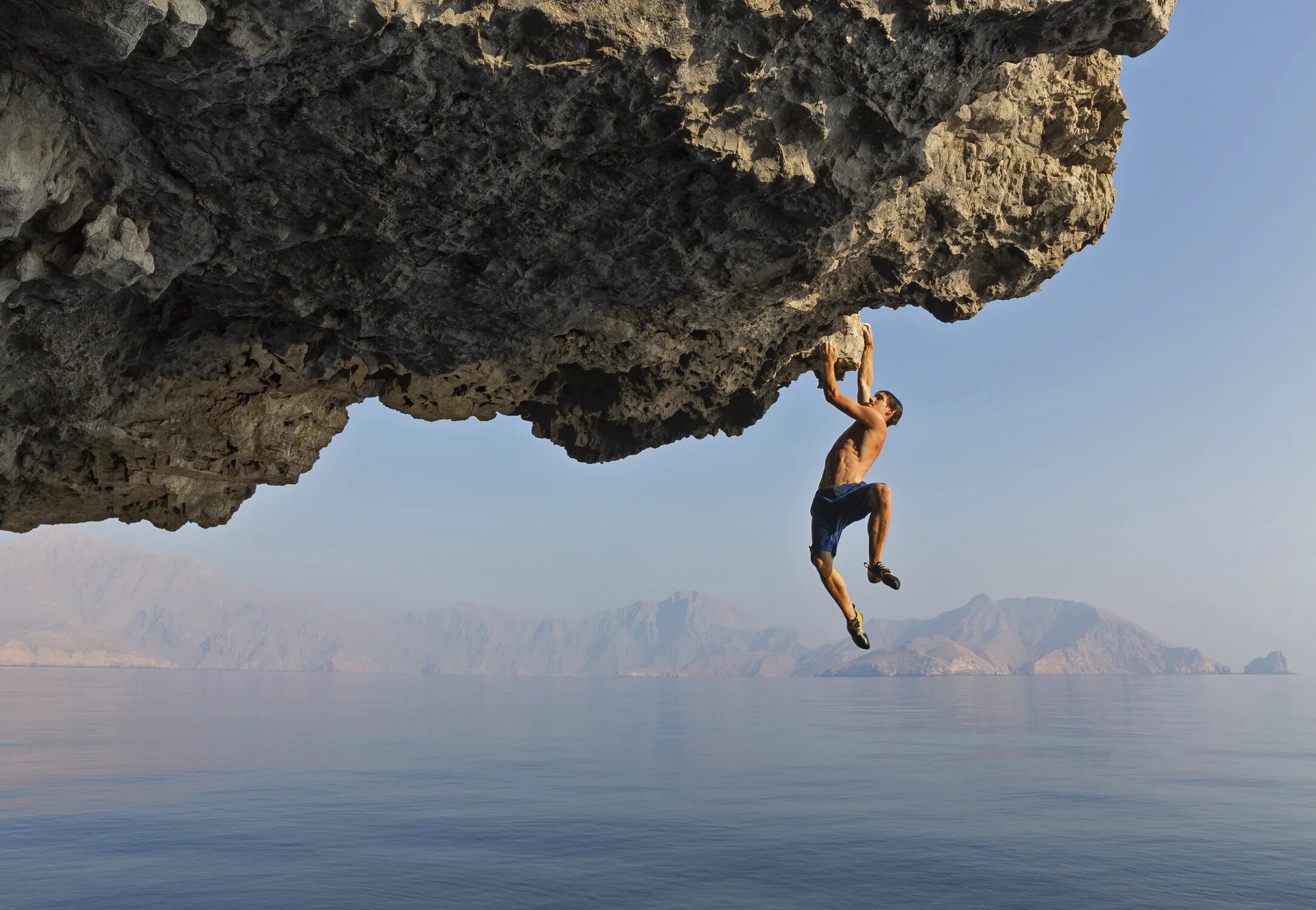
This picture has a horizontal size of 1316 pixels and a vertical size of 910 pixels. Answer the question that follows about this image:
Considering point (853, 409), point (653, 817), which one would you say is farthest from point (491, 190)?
point (653, 817)

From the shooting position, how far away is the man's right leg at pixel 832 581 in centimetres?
941

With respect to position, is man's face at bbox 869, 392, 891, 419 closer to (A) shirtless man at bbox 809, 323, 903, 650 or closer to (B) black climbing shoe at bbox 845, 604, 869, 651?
(A) shirtless man at bbox 809, 323, 903, 650

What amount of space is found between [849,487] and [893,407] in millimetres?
1081

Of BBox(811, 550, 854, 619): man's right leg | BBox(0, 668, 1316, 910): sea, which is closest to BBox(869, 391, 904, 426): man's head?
BBox(811, 550, 854, 619): man's right leg

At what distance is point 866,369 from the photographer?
32.6 ft

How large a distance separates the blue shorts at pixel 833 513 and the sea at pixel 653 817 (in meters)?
9.64

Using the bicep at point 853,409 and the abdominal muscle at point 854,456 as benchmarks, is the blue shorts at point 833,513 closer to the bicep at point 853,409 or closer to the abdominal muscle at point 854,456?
the abdominal muscle at point 854,456

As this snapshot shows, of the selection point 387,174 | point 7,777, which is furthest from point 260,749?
point 387,174

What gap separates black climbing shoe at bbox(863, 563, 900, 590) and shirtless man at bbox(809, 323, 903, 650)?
78 millimetres

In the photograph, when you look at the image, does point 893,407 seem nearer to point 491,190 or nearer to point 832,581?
point 832,581

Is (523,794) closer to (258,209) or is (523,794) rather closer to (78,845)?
(78,845)

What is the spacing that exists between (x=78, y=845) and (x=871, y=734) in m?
38.5

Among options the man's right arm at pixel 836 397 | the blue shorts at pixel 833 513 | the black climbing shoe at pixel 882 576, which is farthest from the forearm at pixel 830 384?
the black climbing shoe at pixel 882 576

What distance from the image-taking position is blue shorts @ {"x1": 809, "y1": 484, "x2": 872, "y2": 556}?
9336mm
